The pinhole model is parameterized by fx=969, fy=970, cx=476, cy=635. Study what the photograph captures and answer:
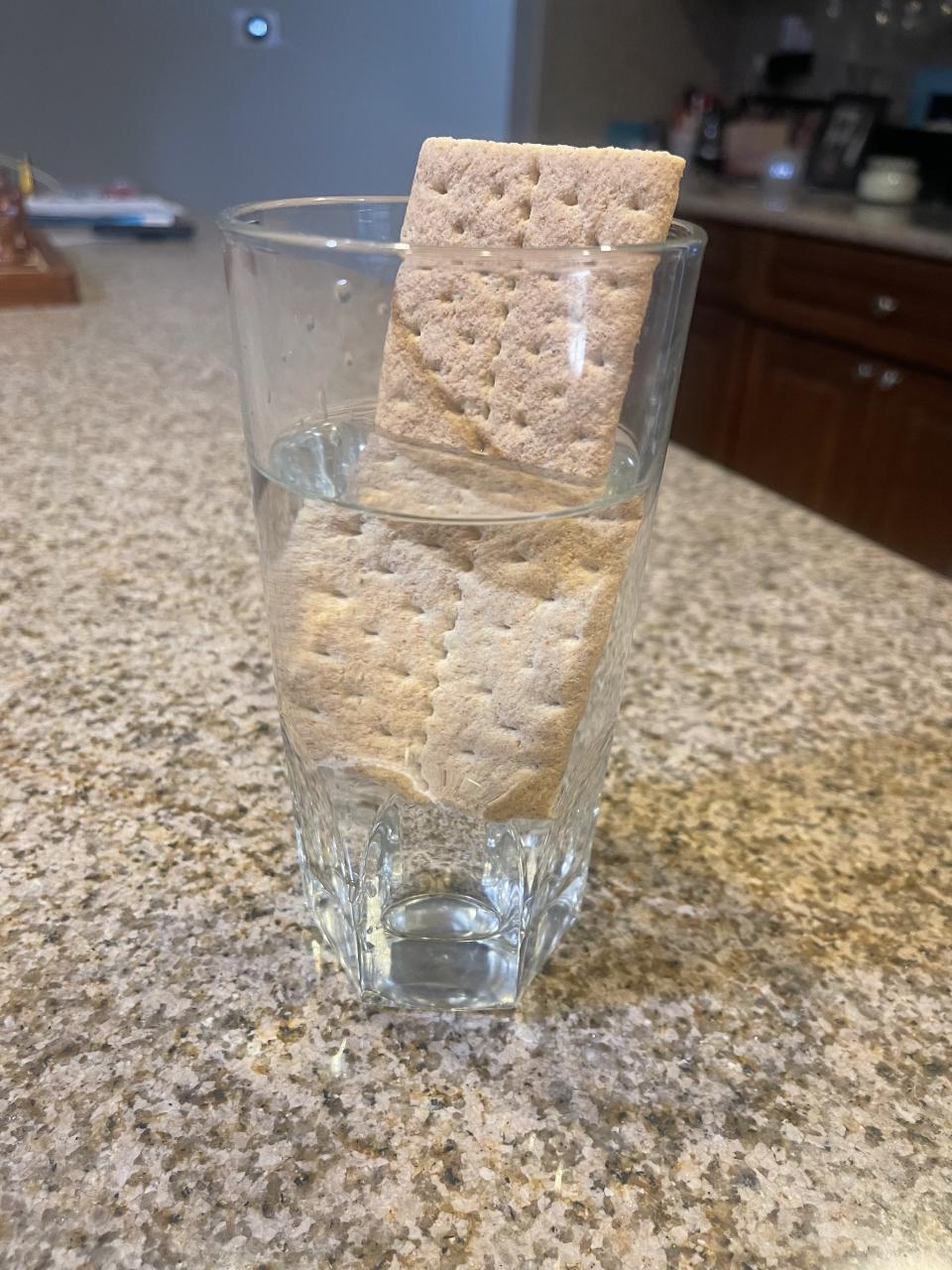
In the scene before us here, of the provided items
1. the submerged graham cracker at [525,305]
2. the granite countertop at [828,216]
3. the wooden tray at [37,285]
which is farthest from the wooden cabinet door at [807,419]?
the submerged graham cracker at [525,305]

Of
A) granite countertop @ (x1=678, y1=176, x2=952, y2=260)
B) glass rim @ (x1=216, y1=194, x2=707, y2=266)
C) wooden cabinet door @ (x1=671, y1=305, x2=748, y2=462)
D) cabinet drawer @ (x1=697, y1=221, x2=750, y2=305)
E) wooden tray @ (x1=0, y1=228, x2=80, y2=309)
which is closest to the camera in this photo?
glass rim @ (x1=216, y1=194, x2=707, y2=266)

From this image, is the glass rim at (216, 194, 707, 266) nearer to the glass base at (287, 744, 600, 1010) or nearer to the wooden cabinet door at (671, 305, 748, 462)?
the glass base at (287, 744, 600, 1010)

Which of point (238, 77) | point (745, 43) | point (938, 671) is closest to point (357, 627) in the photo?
point (938, 671)

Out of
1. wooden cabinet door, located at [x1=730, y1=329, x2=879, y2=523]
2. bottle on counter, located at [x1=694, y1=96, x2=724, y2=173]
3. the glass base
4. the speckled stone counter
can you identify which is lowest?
wooden cabinet door, located at [x1=730, y1=329, x2=879, y2=523]

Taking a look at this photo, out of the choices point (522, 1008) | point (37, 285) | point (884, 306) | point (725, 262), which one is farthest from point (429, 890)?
point (725, 262)

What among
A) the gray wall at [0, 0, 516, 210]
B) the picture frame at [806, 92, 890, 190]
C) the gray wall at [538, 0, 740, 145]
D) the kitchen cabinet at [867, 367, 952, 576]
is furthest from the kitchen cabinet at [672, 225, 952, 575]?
the gray wall at [0, 0, 516, 210]

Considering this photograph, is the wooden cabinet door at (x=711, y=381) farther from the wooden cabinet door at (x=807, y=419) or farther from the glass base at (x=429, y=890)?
the glass base at (x=429, y=890)

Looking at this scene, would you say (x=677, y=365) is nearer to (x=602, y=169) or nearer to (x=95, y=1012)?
(x=602, y=169)
